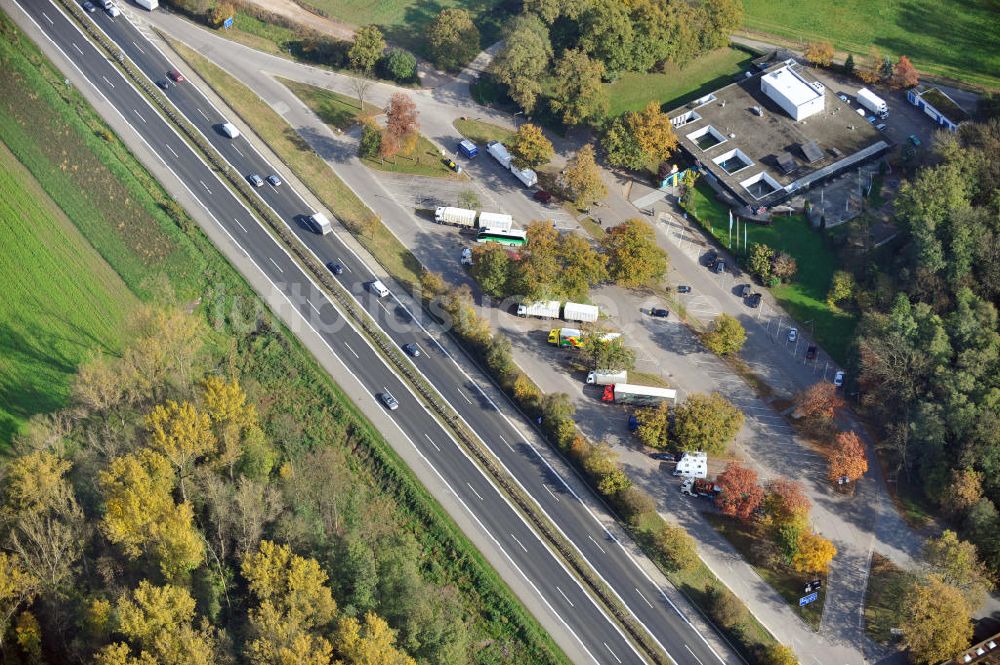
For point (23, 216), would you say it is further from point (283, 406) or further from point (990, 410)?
point (990, 410)

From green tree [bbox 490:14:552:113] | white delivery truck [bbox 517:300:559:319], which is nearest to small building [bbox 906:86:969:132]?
green tree [bbox 490:14:552:113]

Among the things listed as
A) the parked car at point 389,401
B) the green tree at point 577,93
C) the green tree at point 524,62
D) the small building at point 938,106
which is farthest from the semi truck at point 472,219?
the small building at point 938,106

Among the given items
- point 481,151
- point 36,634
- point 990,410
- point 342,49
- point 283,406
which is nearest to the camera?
point 36,634

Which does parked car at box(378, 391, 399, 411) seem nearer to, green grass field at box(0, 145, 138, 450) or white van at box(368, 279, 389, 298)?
white van at box(368, 279, 389, 298)

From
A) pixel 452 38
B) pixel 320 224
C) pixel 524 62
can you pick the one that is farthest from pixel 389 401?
pixel 452 38

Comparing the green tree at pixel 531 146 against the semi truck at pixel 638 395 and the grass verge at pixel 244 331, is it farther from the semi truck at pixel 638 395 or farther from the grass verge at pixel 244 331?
the grass verge at pixel 244 331

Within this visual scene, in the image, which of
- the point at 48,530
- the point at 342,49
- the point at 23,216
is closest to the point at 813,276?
the point at 342,49

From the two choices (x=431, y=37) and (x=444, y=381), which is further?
(x=431, y=37)

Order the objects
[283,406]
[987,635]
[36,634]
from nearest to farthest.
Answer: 1. [36,634]
2. [987,635]
3. [283,406]
